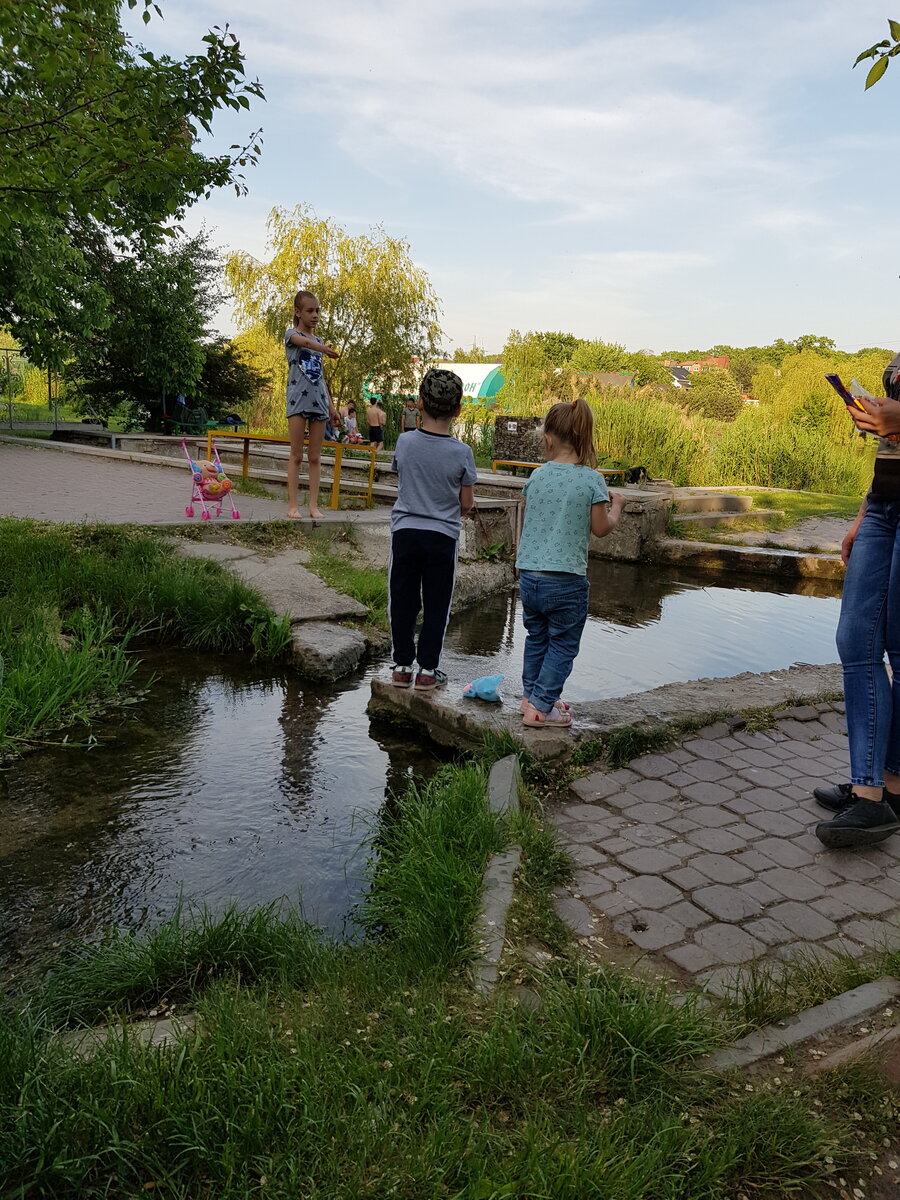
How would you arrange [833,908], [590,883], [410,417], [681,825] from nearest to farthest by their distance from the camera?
[833,908], [590,883], [681,825], [410,417]

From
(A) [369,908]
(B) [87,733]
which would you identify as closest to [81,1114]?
(A) [369,908]

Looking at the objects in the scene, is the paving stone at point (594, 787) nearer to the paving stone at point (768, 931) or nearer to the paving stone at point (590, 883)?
the paving stone at point (590, 883)

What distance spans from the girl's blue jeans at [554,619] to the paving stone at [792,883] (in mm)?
1286

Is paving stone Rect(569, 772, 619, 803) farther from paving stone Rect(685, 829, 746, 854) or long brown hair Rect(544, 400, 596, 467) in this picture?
long brown hair Rect(544, 400, 596, 467)

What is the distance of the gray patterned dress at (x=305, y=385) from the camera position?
758cm

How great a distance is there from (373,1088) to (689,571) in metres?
9.81

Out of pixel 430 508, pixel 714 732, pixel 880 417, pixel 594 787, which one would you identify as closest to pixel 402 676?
pixel 430 508

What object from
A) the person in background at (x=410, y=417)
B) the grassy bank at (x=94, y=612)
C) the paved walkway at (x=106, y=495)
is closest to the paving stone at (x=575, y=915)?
the grassy bank at (x=94, y=612)

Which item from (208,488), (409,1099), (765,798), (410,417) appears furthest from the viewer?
(410,417)

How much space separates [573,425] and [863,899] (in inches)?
89.2

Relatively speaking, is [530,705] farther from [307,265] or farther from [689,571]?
[307,265]

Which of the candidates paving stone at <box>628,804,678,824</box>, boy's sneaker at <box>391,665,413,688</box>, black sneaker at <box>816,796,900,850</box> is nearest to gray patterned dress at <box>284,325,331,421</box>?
boy's sneaker at <box>391,665,413,688</box>

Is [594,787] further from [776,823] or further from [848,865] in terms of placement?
[848,865]

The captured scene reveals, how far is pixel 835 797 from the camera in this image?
3623 mm
